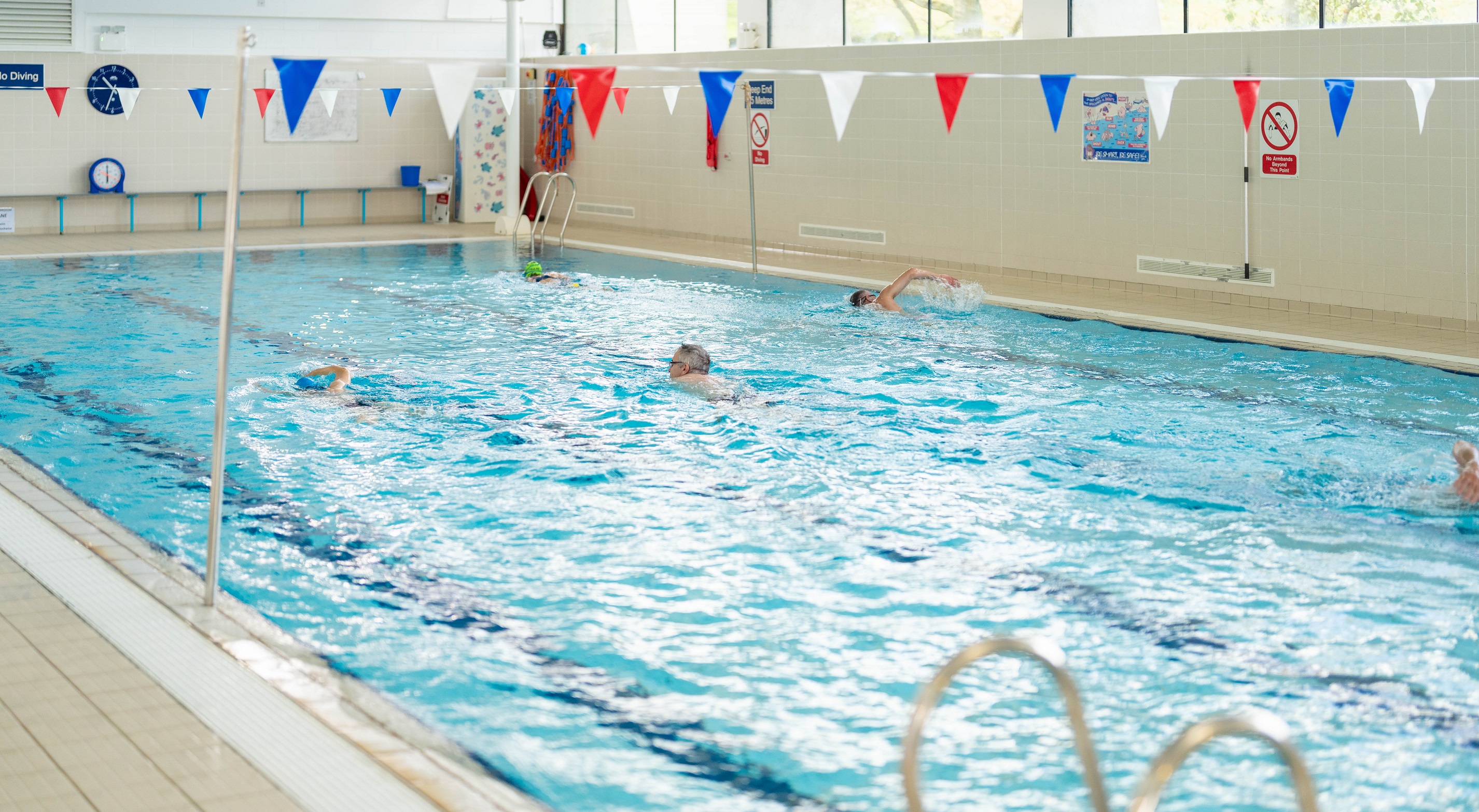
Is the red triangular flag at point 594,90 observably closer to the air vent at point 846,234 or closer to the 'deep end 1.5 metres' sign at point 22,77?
the air vent at point 846,234

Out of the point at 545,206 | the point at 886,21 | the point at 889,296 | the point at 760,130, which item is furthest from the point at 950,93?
the point at 545,206

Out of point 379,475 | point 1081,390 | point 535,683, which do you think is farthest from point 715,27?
point 535,683

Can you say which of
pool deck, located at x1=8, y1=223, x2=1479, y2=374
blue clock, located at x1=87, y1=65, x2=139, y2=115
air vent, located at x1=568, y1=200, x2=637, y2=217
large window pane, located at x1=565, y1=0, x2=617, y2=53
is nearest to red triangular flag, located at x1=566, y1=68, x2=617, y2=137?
pool deck, located at x1=8, y1=223, x2=1479, y2=374

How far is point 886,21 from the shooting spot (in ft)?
46.1

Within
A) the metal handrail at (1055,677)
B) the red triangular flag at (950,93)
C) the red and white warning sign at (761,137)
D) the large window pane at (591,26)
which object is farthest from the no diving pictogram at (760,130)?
the metal handrail at (1055,677)

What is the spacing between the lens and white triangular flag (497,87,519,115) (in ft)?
43.8

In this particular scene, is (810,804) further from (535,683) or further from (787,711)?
(535,683)

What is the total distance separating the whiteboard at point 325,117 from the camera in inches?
679

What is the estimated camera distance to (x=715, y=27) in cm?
1659

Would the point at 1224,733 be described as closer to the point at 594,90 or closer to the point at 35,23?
the point at 594,90

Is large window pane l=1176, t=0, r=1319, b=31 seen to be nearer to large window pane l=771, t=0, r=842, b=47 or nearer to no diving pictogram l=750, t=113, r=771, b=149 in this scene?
large window pane l=771, t=0, r=842, b=47

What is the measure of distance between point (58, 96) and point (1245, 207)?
12508mm

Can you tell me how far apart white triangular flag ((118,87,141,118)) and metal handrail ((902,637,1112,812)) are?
44.4 ft

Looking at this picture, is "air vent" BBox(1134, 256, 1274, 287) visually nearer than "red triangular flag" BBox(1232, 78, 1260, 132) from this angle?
No
